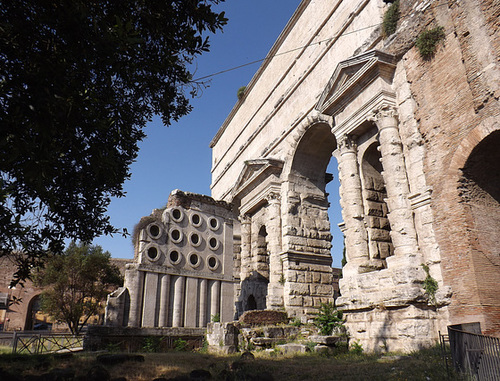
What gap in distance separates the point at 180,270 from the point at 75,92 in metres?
9.90

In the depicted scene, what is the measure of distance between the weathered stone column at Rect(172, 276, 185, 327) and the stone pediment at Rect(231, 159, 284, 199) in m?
5.74

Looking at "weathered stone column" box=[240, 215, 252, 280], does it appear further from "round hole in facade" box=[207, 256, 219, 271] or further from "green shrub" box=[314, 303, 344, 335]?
"green shrub" box=[314, 303, 344, 335]

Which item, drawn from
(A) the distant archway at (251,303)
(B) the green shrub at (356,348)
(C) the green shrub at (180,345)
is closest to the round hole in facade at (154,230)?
(C) the green shrub at (180,345)

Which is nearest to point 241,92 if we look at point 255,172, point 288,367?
point 255,172

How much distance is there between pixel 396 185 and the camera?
30.3 feet

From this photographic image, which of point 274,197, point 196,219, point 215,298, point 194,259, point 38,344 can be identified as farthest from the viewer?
point 274,197

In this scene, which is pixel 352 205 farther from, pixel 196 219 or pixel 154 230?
pixel 154 230

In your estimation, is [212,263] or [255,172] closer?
[212,263]

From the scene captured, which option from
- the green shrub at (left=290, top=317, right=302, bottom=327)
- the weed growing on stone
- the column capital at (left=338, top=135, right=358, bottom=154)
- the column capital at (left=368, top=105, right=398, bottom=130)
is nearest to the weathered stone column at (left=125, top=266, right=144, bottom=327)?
the green shrub at (left=290, top=317, right=302, bottom=327)

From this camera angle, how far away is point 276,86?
18281mm

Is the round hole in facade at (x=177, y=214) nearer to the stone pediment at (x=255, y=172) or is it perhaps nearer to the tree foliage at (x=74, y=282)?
the stone pediment at (x=255, y=172)

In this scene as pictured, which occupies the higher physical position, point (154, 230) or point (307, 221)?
point (307, 221)

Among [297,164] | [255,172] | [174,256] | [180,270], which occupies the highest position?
[255,172]

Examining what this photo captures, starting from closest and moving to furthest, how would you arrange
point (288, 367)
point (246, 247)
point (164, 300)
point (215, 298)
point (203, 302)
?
point (288, 367) → point (164, 300) → point (203, 302) → point (215, 298) → point (246, 247)
